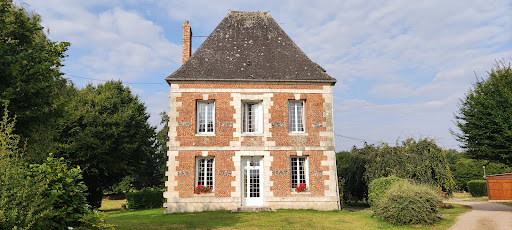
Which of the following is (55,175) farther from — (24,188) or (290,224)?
(290,224)

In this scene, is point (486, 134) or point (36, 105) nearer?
point (36, 105)

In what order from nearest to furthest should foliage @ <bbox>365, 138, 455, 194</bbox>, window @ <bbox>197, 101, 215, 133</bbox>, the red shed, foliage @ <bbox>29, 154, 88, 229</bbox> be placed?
foliage @ <bbox>29, 154, 88, 229</bbox> < window @ <bbox>197, 101, 215, 133</bbox> < foliage @ <bbox>365, 138, 455, 194</bbox> < the red shed

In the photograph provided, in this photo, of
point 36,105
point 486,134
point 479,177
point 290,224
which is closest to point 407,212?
point 290,224

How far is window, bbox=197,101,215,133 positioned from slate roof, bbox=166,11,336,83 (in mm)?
1270

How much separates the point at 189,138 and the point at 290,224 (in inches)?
253

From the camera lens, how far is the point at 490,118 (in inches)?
551

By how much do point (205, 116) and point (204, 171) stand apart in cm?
253

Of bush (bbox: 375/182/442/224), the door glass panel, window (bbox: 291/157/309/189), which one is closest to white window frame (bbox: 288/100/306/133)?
window (bbox: 291/157/309/189)

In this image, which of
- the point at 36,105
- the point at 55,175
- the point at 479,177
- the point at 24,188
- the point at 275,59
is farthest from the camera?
the point at 479,177

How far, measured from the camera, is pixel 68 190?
19.5ft

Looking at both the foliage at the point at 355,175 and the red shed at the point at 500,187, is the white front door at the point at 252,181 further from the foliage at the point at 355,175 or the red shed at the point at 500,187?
the red shed at the point at 500,187

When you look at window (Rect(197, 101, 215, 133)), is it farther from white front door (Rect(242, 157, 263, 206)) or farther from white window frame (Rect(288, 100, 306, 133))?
white window frame (Rect(288, 100, 306, 133))

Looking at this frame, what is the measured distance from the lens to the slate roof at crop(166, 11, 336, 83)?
1597 centimetres

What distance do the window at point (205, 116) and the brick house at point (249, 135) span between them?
46 mm
